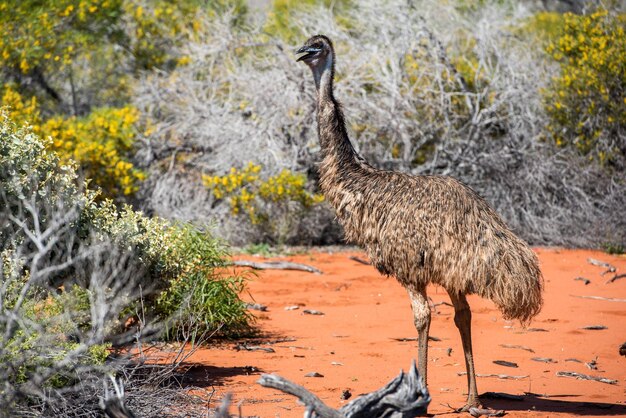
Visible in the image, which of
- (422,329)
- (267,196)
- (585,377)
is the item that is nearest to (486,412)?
(422,329)

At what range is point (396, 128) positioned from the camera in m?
13.2

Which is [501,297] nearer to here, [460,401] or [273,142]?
[460,401]

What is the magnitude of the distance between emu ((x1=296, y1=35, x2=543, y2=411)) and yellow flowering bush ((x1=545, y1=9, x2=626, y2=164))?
24.9ft

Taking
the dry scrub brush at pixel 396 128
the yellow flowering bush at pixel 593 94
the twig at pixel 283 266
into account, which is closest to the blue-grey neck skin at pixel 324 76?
the twig at pixel 283 266

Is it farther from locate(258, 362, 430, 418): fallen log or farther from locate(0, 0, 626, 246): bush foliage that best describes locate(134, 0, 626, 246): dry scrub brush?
locate(258, 362, 430, 418): fallen log

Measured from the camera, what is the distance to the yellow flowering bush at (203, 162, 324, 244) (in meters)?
12.6

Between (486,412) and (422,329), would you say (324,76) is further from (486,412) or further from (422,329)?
(486,412)

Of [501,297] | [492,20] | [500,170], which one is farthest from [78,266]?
[492,20]

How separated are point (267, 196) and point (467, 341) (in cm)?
698

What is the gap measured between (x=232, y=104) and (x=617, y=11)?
242 inches

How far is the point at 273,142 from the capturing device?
13.2 meters

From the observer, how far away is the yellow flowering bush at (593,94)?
1327 cm

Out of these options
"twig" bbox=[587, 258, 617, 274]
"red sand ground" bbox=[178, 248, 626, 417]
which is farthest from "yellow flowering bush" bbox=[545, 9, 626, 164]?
"red sand ground" bbox=[178, 248, 626, 417]

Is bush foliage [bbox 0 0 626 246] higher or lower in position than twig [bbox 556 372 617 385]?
higher
